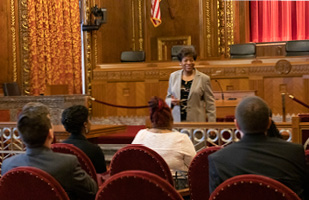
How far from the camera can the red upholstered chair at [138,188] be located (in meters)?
1.96

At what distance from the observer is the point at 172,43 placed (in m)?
13.5

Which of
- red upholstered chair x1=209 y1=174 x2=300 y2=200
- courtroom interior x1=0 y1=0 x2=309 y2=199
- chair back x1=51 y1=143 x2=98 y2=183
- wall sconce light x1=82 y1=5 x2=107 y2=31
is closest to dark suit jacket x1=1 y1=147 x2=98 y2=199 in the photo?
chair back x1=51 y1=143 x2=98 y2=183

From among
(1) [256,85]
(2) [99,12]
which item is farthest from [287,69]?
(2) [99,12]

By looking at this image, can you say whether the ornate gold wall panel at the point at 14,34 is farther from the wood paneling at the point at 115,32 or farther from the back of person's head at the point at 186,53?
the back of person's head at the point at 186,53

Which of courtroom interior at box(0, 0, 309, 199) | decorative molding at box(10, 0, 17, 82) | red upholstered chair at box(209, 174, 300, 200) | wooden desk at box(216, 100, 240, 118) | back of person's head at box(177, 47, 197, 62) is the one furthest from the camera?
decorative molding at box(10, 0, 17, 82)

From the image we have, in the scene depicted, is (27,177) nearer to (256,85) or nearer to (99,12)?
(256,85)

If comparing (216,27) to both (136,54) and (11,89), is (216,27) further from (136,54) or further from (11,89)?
(11,89)

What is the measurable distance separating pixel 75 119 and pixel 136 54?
8.15m

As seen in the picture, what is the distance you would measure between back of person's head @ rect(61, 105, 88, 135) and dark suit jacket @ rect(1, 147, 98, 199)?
103cm

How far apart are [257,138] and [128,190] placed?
59cm

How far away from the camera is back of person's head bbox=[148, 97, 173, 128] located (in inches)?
141

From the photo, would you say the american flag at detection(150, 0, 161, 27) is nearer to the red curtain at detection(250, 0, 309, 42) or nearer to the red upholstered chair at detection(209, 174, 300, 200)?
the red curtain at detection(250, 0, 309, 42)

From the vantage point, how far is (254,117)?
223 cm

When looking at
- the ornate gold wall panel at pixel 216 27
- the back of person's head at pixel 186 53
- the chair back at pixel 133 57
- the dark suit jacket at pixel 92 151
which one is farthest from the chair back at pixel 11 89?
the dark suit jacket at pixel 92 151
